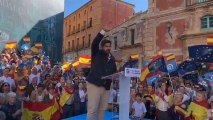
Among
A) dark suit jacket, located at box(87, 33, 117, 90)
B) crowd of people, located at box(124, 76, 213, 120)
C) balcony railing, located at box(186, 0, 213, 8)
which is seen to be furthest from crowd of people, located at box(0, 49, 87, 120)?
balcony railing, located at box(186, 0, 213, 8)

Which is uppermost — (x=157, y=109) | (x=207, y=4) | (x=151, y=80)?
(x=207, y=4)

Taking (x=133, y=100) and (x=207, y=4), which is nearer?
(x=133, y=100)

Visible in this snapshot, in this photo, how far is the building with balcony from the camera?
35844mm

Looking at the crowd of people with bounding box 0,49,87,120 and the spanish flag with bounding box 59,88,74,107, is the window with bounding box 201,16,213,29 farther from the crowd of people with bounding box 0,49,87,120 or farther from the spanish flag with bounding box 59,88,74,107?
the spanish flag with bounding box 59,88,74,107

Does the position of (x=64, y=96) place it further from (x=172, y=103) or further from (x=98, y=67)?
(x=98, y=67)

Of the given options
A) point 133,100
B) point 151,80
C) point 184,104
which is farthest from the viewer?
point 151,80

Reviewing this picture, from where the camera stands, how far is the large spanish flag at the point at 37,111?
7.77 meters

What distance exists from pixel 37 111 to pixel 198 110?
3985 mm

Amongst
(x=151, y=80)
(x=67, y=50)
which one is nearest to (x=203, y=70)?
(x=151, y=80)

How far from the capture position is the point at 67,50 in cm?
4203

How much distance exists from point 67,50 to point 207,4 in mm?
24402

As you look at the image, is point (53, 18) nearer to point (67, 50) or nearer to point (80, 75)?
point (80, 75)

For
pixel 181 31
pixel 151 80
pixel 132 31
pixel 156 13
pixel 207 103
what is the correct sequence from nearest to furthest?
1. pixel 207 103
2. pixel 151 80
3. pixel 181 31
4. pixel 156 13
5. pixel 132 31

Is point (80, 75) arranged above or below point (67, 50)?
below
